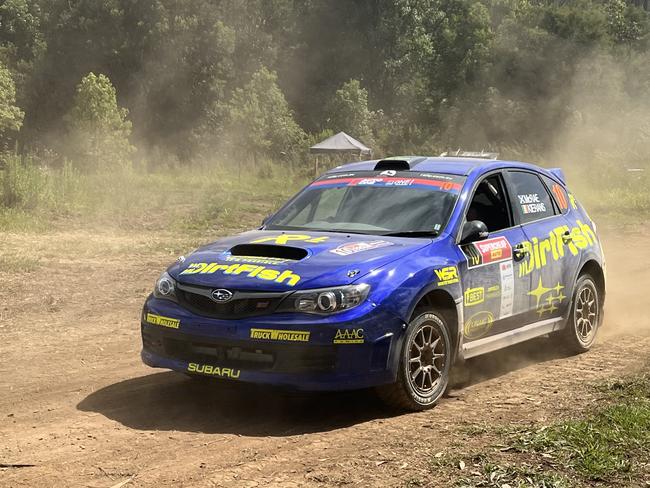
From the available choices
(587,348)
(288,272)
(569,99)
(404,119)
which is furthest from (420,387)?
(404,119)

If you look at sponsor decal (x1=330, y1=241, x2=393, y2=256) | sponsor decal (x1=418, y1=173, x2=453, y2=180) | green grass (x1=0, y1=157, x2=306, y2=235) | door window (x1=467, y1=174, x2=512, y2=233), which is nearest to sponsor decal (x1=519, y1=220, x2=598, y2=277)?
door window (x1=467, y1=174, x2=512, y2=233)

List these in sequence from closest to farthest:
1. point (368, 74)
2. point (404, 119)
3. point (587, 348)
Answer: point (587, 348)
point (404, 119)
point (368, 74)

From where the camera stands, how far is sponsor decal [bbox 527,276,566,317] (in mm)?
7316

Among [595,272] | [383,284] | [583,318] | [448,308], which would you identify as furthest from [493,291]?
[595,272]

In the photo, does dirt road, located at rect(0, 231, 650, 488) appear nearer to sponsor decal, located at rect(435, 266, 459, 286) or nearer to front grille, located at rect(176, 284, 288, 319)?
front grille, located at rect(176, 284, 288, 319)

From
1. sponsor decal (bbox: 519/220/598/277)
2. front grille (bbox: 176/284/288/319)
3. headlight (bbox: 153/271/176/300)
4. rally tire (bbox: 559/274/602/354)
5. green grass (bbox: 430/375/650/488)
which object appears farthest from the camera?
rally tire (bbox: 559/274/602/354)

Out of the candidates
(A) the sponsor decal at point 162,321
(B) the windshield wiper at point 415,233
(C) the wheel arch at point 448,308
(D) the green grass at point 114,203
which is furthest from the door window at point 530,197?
(D) the green grass at point 114,203

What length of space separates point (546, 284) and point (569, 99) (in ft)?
136

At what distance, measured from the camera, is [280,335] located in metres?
5.58

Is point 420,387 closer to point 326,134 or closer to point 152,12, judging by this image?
point 326,134

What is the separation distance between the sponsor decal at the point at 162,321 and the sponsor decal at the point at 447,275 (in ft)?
5.68

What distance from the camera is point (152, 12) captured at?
5103cm

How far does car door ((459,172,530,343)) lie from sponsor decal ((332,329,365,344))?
44.1 inches

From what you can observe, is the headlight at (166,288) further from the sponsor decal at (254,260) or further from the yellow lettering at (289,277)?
the yellow lettering at (289,277)
